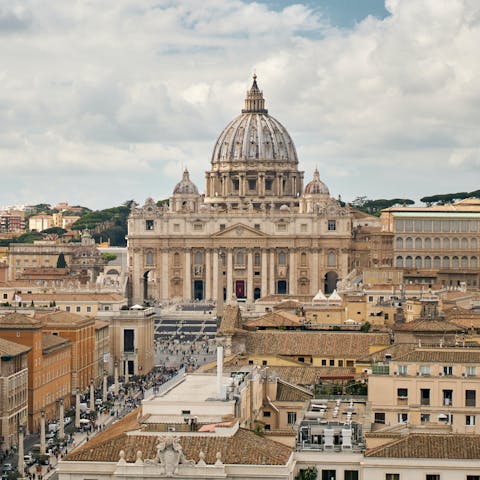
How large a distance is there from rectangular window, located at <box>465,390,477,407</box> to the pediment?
14722 cm

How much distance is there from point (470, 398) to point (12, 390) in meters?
28.6

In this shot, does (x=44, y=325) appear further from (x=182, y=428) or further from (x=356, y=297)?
(x=182, y=428)

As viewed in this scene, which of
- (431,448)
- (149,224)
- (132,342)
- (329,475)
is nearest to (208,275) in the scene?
(149,224)

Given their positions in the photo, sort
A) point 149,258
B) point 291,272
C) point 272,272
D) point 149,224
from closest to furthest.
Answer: point 272,272 → point 291,272 → point 149,258 → point 149,224

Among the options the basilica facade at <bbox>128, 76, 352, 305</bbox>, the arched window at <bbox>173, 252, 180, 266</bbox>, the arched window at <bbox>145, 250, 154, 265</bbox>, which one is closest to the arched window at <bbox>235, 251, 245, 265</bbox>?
the basilica facade at <bbox>128, 76, 352, 305</bbox>

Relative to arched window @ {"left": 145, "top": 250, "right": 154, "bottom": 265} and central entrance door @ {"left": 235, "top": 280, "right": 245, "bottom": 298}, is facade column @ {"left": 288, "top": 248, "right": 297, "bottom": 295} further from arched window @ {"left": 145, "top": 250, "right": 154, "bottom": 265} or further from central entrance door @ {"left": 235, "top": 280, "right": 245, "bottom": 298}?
arched window @ {"left": 145, "top": 250, "right": 154, "bottom": 265}

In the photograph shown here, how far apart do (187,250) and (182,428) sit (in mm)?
156552

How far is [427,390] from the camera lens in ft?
148

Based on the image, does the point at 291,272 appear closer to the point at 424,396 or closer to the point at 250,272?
the point at 250,272

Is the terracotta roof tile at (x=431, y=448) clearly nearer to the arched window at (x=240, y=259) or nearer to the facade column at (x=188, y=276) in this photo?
the facade column at (x=188, y=276)

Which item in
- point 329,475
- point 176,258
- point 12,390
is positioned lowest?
point 329,475

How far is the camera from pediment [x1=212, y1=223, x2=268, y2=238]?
192250 millimetres

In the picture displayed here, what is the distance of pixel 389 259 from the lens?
174750 millimetres

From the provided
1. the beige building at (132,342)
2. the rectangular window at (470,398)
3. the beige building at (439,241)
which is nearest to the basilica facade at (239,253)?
the beige building at (439,241)
